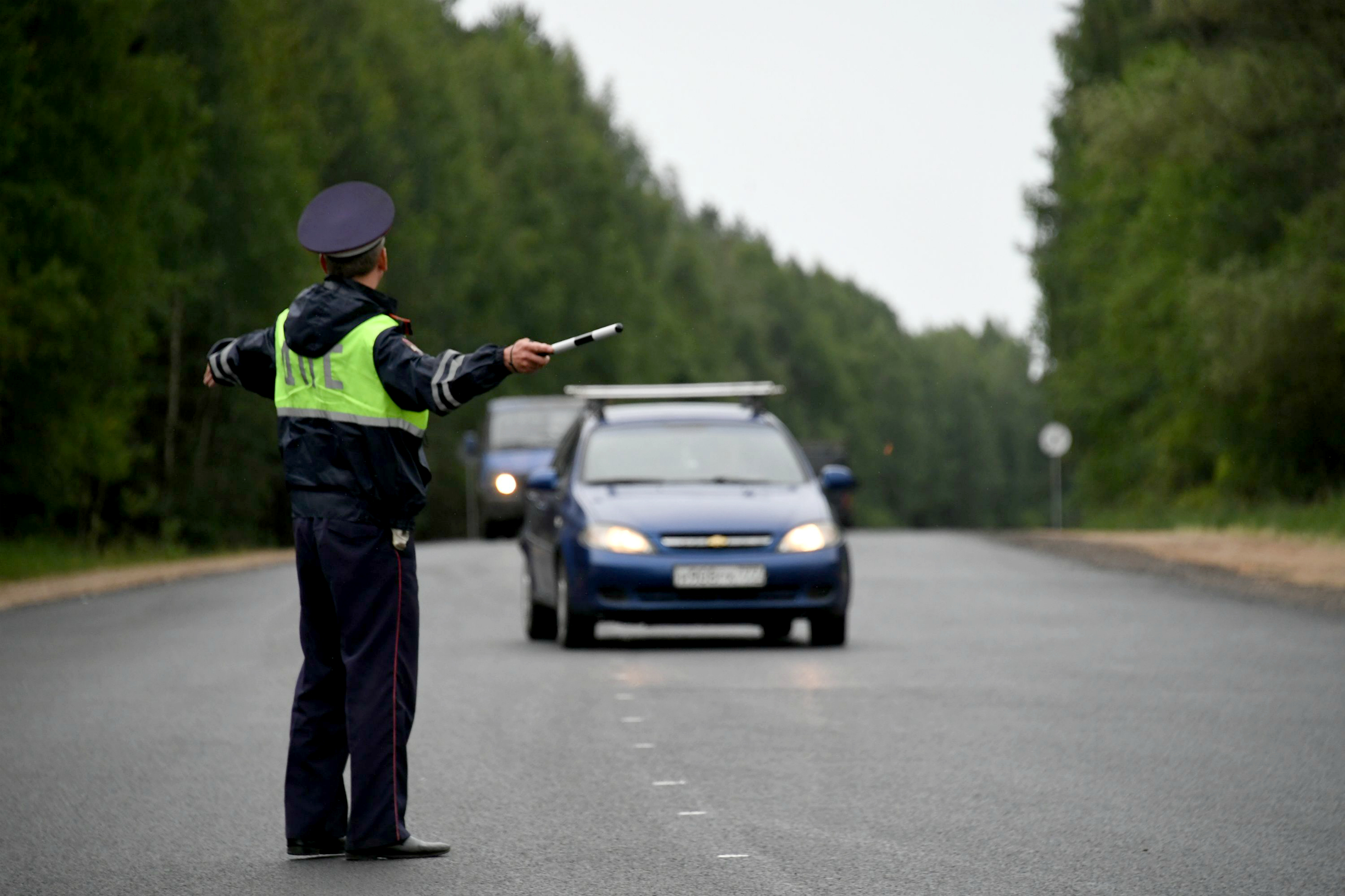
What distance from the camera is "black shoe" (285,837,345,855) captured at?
7.14 meters

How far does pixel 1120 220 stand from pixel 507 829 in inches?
2144

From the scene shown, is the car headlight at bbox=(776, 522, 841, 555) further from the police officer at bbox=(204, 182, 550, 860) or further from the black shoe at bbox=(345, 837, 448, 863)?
the police officer at bbox=(204, 182, 550, 860)

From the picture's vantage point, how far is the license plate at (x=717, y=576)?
15.0 m

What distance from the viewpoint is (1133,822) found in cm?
Result: 779

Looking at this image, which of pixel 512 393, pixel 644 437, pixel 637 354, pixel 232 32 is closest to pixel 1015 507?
pixel 637 354

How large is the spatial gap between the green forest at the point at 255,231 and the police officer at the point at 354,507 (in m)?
20.8

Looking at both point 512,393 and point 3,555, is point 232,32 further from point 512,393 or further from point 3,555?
point 512,393

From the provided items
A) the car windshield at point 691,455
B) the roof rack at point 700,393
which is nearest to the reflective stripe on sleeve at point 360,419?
the roof rack at point 700,393

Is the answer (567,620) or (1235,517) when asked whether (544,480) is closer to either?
(567,620)

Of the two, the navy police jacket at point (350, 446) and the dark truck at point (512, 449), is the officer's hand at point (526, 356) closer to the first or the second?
the navy police jacket at point (350, 446)

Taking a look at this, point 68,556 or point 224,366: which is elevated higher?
point 224,366

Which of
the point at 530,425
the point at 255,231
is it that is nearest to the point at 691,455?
the point at 530,425

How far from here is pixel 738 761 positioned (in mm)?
9500

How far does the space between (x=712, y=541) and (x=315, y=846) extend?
26.6ft
